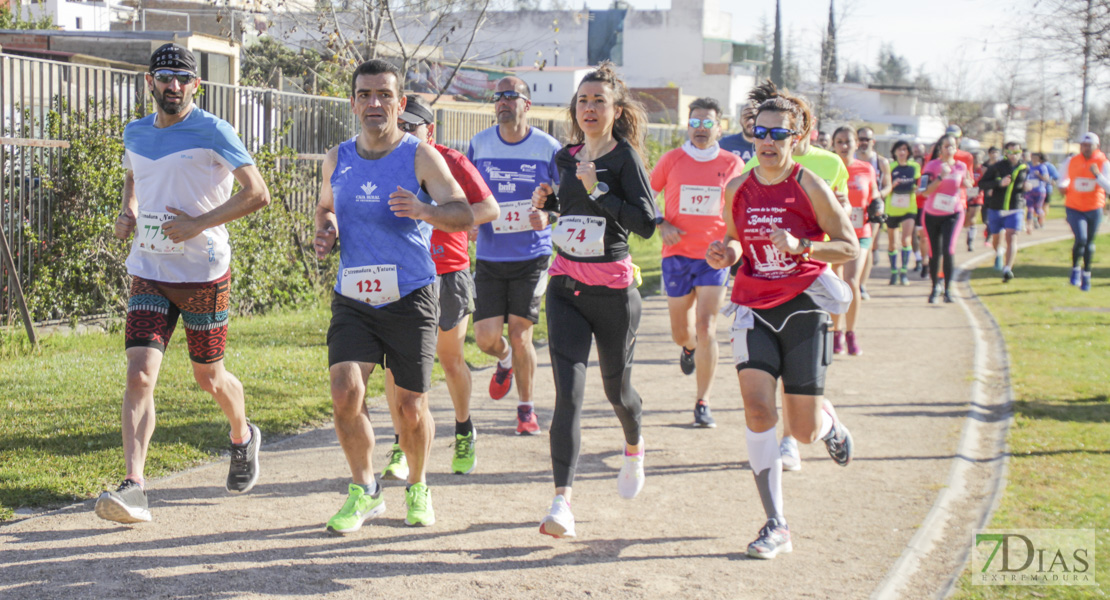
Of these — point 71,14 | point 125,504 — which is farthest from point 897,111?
point 125,504

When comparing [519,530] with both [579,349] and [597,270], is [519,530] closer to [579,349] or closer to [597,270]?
[579,349]

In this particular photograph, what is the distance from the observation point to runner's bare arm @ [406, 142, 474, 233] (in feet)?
15.1

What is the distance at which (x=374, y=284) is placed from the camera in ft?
15.3

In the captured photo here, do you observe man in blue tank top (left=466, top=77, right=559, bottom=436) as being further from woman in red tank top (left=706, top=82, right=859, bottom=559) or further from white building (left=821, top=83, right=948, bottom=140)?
white building (left=821, top=83, right=948, bottom=140)

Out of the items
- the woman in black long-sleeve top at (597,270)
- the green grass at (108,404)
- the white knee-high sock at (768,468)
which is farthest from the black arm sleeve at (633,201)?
the green grass at (108,404)


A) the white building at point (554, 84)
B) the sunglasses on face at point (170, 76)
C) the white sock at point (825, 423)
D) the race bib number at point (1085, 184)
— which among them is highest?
the white building at point (554, 84)

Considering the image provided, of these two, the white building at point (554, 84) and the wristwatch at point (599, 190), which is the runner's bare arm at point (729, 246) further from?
the white building at point (554, 84)

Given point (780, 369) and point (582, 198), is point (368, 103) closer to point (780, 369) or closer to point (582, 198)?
point (582, 198)

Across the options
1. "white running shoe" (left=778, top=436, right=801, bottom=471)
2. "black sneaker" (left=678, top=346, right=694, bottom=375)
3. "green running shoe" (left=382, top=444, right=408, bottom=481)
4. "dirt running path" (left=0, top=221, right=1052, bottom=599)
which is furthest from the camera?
"black sneaker" (left=678, top=346, right=694, bottom=375)

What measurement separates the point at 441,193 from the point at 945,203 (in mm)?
10529

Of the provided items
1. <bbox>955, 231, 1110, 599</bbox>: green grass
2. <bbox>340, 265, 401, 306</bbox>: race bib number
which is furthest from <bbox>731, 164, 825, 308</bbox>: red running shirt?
<bbox>340, 265, 401, 306</bbox>: race bib number

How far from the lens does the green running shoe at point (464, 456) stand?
5.93 m

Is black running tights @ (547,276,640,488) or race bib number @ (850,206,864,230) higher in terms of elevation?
race bib number @ (850,206,864,230)

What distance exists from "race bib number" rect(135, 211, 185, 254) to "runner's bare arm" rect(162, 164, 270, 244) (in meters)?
0.06
